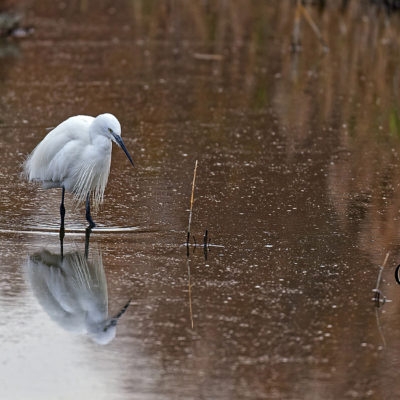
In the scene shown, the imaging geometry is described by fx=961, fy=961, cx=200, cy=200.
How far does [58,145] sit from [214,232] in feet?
4.34

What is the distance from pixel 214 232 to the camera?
6984 millimetres

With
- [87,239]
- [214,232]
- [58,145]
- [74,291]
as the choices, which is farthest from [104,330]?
[58,145]

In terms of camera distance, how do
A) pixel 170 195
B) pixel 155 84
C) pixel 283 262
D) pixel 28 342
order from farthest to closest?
1. pixel 155 84
2. pixel 170 195
3. pixel 283 262
4. pixel 28 342

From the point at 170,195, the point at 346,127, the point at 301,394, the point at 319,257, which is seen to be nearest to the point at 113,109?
the point at 346,127

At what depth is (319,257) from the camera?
6469mm

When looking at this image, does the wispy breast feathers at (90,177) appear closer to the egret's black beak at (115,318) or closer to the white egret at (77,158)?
the white egret at (77,158)

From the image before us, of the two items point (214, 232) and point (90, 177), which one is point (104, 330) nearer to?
point (214, 232)

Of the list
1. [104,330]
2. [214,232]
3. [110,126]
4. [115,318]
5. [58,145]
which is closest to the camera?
[104,330]

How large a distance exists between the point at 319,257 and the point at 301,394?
2107 millimetres

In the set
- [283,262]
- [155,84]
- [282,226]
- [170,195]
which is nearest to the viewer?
[283,262]

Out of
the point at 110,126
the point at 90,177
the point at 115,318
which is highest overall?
the point at 110,126

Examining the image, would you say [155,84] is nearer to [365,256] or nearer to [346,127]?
[346,127]

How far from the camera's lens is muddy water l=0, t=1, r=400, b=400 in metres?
4.73

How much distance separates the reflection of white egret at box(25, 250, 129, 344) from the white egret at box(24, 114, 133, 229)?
73 cm
